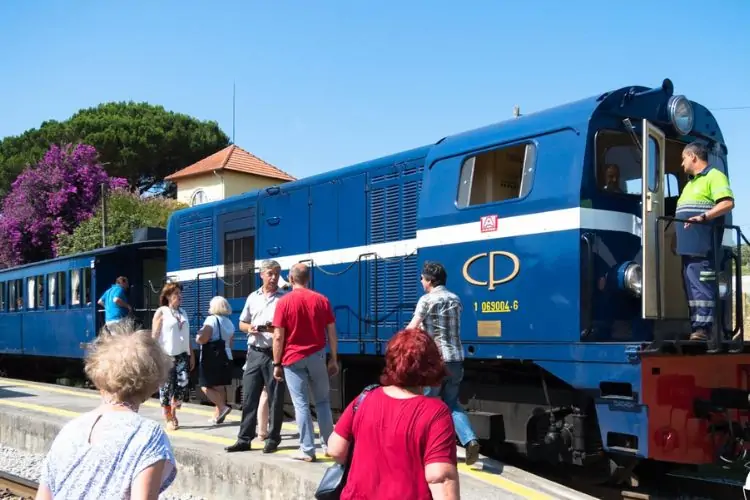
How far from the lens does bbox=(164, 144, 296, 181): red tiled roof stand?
117ft

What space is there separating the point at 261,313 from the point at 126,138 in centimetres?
3658

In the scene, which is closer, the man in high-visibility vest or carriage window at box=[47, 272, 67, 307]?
the man in high-visibility vest

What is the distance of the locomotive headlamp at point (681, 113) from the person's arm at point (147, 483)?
18.9 ft

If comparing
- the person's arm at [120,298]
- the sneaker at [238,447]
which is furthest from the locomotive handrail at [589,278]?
the person's arm at [120,298]

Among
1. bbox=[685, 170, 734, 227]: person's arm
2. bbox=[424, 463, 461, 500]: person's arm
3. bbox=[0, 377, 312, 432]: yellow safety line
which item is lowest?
bbox=[0, 377, 312, 432]: yellow safety line

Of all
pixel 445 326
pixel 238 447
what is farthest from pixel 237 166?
pixel 445 326

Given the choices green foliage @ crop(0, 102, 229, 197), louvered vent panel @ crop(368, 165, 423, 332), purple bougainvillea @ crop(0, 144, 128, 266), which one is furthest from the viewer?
green foliage @ crop(0, 102, 229, 197)

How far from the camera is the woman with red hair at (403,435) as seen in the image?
2.87 m

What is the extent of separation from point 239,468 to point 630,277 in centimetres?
372

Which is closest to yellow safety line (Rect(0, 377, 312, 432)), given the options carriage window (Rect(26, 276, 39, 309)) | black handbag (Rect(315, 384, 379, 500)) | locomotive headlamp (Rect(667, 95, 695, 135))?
carriage window (Rect(26, 276, 39, 309))

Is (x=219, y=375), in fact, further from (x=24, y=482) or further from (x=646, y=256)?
(x=646, y=256)

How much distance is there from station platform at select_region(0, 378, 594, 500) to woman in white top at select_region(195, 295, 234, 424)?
291 mm

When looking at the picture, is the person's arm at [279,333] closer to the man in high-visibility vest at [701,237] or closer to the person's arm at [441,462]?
the man in high-visibility vest at [701,237]

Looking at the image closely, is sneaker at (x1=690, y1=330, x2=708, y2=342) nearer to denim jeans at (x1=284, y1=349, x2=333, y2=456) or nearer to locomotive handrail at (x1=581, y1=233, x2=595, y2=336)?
locomotive handrail at (x1=581, y1=233, x2=595, y2=336)
